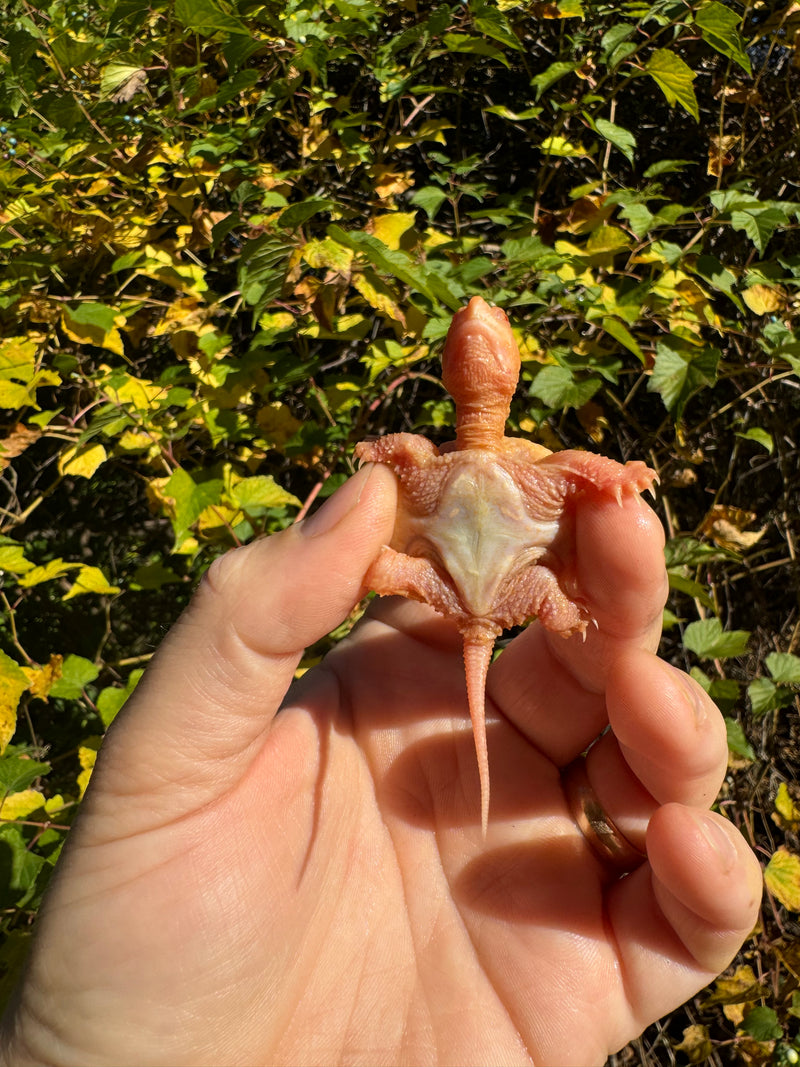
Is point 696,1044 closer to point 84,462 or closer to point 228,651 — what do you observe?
point 228,651

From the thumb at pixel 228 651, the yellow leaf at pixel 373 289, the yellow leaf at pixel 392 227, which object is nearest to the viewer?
the thumb at pixel 228 651

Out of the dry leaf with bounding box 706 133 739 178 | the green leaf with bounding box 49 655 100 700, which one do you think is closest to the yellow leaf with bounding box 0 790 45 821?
the green leaf with bounding box 49 655 100 700

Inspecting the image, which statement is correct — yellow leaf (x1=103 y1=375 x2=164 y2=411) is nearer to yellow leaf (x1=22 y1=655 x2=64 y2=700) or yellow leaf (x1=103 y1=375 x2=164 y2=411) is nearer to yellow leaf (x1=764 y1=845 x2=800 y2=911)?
yellow leaf (x1=22 y1=655 x2=64 y2=700)

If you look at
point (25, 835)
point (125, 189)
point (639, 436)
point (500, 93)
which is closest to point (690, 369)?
point (639, 436)

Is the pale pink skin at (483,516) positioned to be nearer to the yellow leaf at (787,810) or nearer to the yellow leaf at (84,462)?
the yellow leaf at (84,462)

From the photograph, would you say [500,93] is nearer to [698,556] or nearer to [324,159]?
[324,159]

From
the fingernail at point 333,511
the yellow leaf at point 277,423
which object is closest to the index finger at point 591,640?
the fingernail at point 333,511
